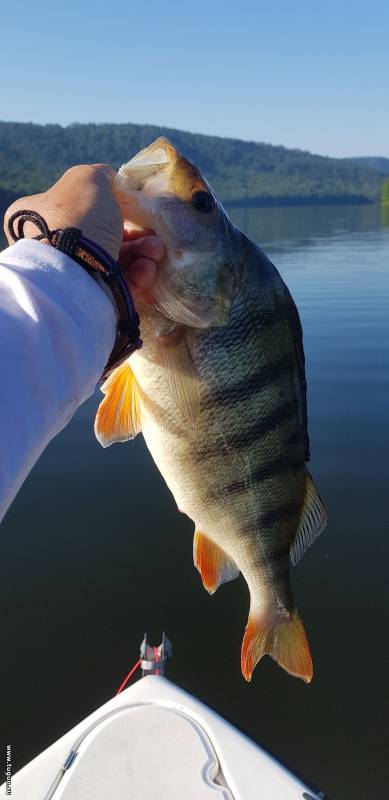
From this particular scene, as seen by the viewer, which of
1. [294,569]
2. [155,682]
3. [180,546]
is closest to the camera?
[155,682]

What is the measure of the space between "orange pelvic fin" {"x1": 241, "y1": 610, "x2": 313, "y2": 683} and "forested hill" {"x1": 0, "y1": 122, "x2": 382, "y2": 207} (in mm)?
85968

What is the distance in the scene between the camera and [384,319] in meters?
14.1

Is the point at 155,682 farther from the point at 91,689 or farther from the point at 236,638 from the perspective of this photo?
the point at 236,638

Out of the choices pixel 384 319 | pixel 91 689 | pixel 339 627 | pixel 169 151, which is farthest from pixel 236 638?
pixel 384 319

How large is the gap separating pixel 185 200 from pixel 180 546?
14.4ft

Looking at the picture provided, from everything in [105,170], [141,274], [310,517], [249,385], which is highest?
[105,170]

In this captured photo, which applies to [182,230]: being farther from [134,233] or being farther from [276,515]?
[276,515]

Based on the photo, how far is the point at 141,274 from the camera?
200 centimetres

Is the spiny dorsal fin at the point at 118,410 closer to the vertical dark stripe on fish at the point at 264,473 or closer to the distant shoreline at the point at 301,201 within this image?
the vertical dark stripe on fish at the point at 264,473

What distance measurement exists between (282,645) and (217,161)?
164263 mm

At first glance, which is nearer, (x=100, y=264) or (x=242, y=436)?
(x=100, y=264)

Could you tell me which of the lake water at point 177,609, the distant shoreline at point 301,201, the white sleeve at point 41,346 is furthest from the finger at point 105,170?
the distant shoreline at point 301,201

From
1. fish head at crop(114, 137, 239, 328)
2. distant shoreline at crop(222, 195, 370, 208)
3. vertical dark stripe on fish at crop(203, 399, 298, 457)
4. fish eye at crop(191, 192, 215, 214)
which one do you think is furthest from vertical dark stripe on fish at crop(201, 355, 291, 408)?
distant shoreline at crop(222, 195, 370, 208)

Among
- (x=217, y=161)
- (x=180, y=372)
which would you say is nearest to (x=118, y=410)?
(x=180, y=372)
